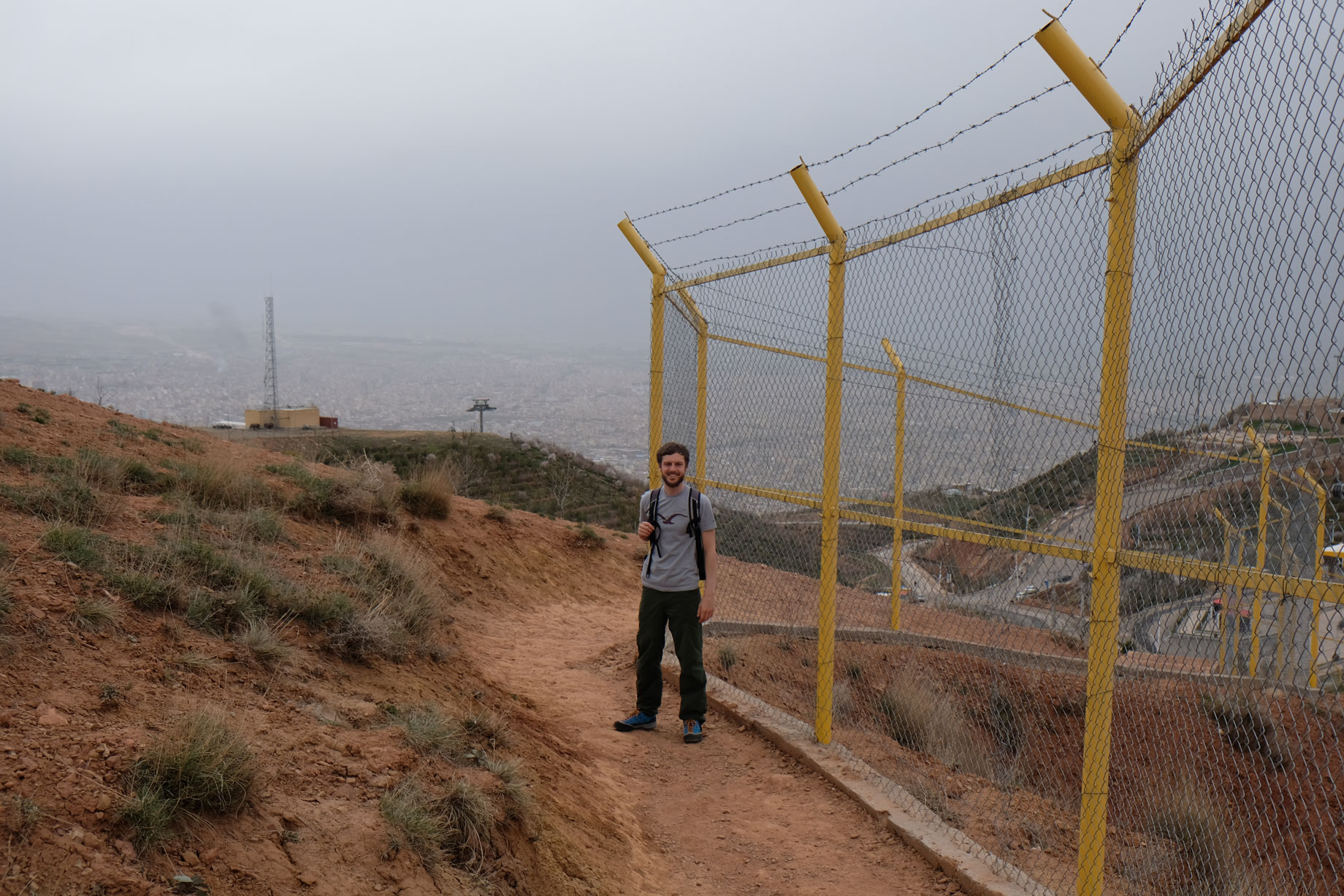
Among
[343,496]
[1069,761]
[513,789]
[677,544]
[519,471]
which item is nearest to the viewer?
[513,789]

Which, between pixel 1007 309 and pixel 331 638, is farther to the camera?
pixel 331 638

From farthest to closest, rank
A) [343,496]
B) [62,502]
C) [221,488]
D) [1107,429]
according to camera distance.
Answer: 1. [343,496]
2. [221,488]
3. [62,502]
4. [1107,429]

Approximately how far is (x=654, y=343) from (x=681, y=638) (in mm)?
2662

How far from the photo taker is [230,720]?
3637mm

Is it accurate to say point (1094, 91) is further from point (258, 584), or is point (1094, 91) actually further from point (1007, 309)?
point (258, 584)

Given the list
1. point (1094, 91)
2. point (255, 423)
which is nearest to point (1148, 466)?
point (1094, 91)

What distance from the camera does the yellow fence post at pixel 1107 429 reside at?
3246 millimetres

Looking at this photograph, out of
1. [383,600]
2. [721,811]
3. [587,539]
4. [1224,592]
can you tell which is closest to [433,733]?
[721,811]

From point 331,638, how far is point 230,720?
167 centimetres

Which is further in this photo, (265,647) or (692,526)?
(692,526)

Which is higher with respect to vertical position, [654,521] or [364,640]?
[654,521]

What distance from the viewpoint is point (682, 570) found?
5531mm

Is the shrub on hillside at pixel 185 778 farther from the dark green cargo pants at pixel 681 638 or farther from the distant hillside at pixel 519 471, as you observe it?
the distant hillside at pixel 519 471

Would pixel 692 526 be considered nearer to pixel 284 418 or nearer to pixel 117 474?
pixel 117 474
